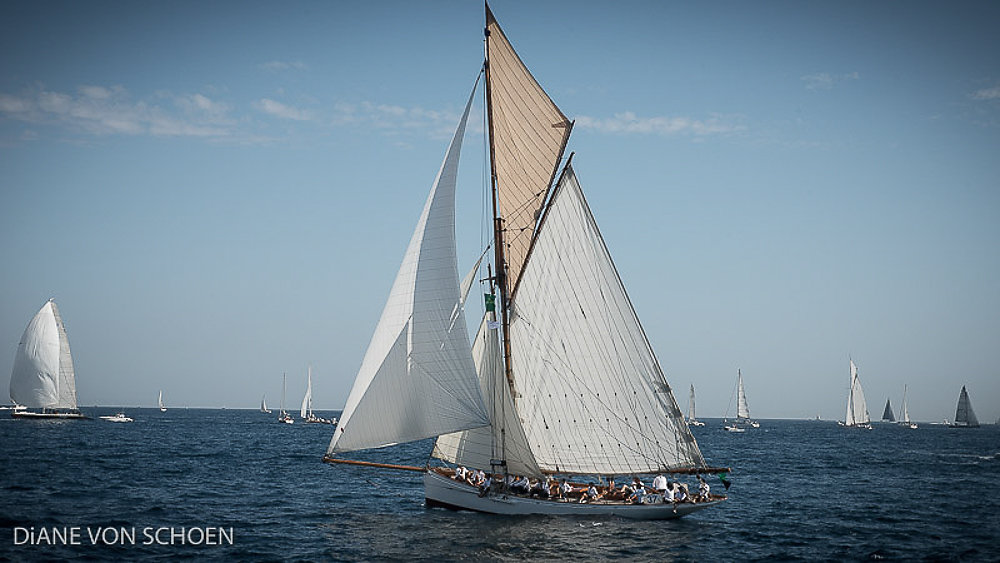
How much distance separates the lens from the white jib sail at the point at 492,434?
3716 centimetres

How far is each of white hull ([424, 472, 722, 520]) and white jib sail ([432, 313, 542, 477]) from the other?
126cm

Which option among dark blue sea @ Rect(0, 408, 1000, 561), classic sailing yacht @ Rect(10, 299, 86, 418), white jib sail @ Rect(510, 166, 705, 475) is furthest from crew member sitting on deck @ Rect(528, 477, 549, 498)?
classic sailing yacht @ Rect(10, 299, 86, 418)

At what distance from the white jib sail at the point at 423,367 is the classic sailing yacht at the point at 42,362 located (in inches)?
3787

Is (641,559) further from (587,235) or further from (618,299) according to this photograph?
(587,235)

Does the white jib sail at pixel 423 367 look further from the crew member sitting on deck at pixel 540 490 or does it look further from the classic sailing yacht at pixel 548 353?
the crew member sitting on deck at pixel 540 490

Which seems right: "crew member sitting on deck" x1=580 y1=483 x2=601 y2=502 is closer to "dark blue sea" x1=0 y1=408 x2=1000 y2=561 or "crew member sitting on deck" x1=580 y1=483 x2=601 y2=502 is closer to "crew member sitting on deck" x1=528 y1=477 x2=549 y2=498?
"dark blue sea" x1=0 y1=408 x2=1000 y2=561

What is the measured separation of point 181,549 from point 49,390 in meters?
100

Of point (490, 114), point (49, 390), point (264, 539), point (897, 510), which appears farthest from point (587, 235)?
point (49, 390)

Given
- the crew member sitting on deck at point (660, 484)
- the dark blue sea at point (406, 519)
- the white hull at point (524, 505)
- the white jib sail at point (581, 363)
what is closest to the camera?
the dark blue sea at point (406, 519)

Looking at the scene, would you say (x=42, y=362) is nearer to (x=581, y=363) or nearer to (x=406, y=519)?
(x=406, y=519)

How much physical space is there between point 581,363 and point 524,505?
6.74m

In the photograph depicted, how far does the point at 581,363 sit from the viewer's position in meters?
38.3

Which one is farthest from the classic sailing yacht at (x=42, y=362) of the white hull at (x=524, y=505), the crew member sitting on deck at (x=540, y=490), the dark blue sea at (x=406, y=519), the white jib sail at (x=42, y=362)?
the crew member sitting on deck at (x=540, y=490)

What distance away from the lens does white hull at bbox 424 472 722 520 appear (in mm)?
36781
